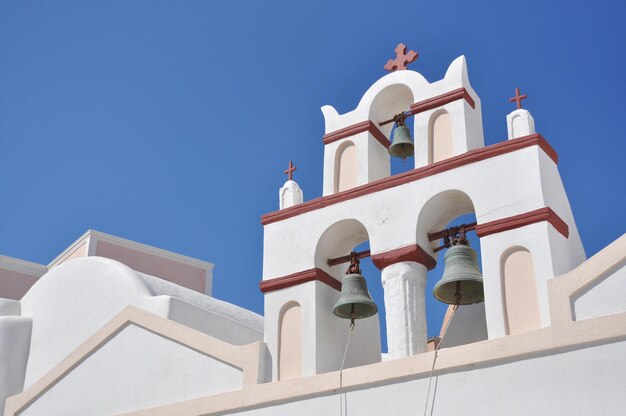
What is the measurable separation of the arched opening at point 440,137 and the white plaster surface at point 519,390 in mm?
1825

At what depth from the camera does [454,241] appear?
273 inches

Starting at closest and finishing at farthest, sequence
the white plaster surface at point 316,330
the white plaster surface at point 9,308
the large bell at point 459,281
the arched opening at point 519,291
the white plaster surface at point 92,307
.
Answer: the arched opening at point 519,291 < the large bell at point 459,281 < the white plaster surface at point 316,330 < the white plaster surface at point 92,307 < the white plaster surface at point 9,308

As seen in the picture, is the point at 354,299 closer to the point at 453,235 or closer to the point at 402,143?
the point at 453,235

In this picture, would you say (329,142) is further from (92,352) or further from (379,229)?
(92,352)

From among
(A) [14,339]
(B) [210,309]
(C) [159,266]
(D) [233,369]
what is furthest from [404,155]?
(C) [159,266]

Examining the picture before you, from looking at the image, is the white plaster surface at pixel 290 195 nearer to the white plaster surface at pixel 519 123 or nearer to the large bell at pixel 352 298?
the large bell at pixel 352 298

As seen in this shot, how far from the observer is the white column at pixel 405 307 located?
22.0 feet

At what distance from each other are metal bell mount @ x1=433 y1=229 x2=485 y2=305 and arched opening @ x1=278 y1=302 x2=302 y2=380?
1117mm

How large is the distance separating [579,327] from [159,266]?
7.65 m

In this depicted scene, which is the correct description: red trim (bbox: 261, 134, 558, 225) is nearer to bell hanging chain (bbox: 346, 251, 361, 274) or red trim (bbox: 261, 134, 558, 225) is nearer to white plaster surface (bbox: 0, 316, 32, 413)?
bell hanging chain (bbox: 346, 251, 361, 274)

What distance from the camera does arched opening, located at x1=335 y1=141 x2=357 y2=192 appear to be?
771cm

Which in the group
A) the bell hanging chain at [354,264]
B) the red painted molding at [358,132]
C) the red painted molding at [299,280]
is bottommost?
the red painted molding at [299,280]

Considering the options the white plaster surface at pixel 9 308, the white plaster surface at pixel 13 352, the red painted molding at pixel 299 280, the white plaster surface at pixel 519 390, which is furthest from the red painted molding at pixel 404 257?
the white plaster surface at pixel 9 308

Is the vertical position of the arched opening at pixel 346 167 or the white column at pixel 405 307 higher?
the arched opening at pixel 346 167
